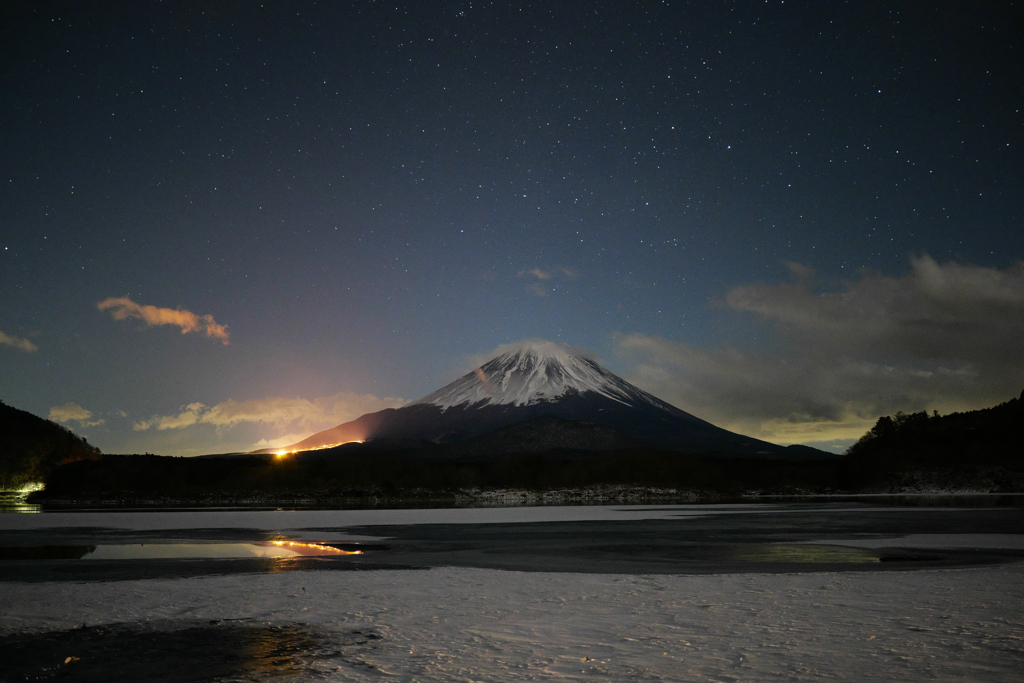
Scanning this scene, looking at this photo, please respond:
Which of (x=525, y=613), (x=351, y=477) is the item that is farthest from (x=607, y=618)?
(x=351, y=477)

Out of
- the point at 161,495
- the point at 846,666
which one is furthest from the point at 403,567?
the point at 161,495

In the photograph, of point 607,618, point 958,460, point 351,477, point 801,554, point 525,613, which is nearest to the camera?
point 607,618

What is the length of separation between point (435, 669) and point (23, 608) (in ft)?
35.3

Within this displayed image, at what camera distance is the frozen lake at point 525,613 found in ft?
34.9

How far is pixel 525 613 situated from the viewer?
48.8 ft

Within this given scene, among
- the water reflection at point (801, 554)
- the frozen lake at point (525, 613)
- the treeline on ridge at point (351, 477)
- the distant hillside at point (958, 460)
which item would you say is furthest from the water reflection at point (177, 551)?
the distant hillside at point (958, 460)

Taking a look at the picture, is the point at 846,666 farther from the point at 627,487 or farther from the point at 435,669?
the point at 627,487

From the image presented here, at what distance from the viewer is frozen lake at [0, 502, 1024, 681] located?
10.6 m

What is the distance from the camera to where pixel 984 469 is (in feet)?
536

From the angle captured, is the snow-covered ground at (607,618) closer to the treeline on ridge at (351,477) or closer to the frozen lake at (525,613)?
the frozen lake at (525,613)

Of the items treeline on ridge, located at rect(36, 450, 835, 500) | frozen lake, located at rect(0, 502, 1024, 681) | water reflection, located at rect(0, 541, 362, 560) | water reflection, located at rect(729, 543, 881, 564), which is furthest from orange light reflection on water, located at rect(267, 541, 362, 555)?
treeline on ridge, located at rect(36, 450, 835, 500)

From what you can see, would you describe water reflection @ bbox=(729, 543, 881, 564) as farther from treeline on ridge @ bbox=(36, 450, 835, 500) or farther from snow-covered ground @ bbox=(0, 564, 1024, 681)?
treeline on ridge @ bbox=(36, 450, 835, 500)

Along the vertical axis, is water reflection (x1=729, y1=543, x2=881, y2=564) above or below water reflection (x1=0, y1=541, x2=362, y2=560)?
above

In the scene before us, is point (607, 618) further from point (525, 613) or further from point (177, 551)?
point (177, 551)
